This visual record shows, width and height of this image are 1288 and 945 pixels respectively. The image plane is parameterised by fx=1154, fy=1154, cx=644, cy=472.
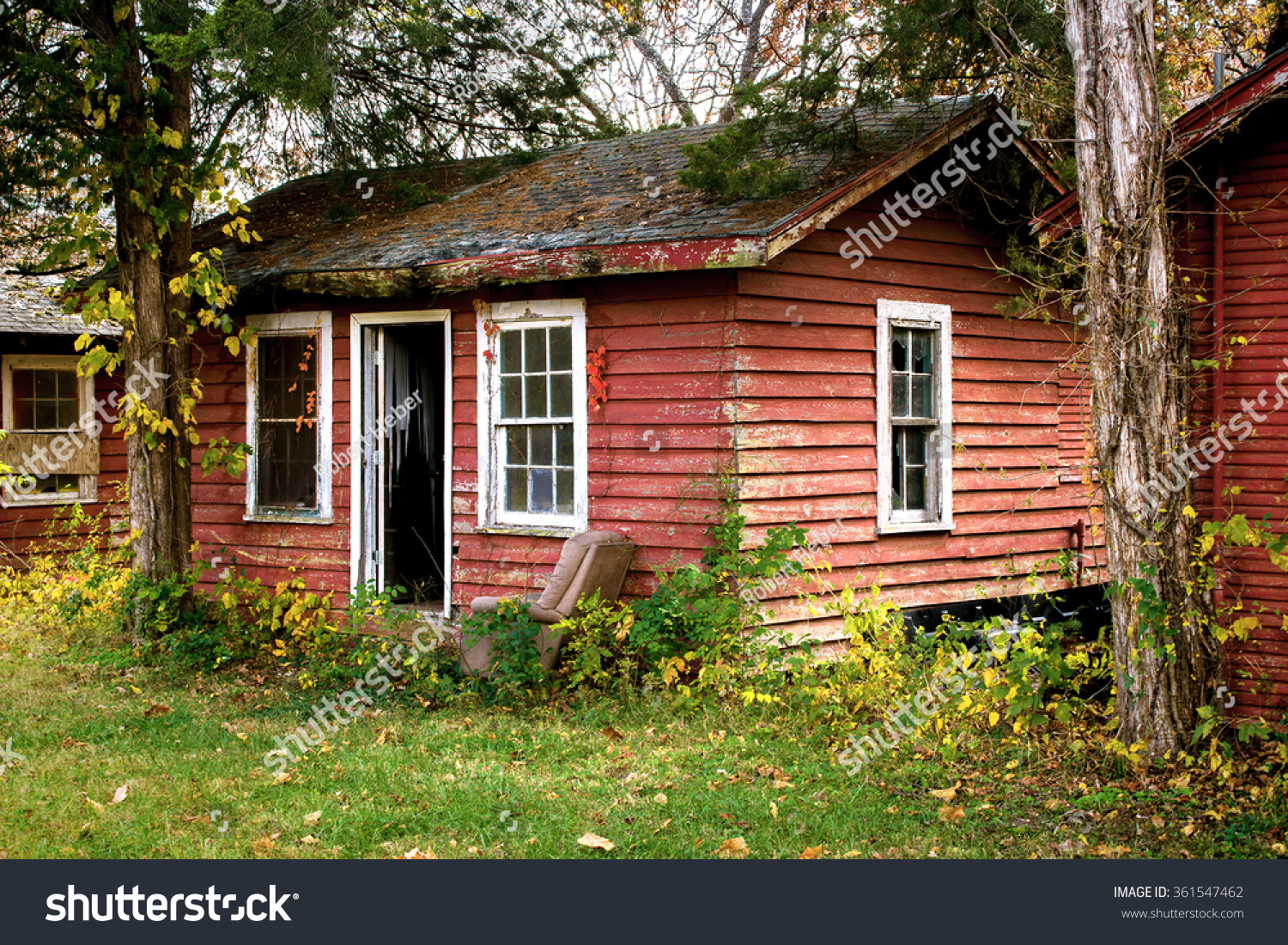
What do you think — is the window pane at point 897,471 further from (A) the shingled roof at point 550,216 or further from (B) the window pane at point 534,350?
(B) the window pane at point 534,350

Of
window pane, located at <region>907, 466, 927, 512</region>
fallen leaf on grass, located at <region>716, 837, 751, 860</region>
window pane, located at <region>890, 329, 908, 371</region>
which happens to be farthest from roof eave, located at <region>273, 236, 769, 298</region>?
fallen leaf on grass, located at <region>716, 837, 751, 860</region>

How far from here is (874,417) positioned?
366 inches

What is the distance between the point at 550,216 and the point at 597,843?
583 cm

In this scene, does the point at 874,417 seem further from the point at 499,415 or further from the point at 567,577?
the point at 499,415

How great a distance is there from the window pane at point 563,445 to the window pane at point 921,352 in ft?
9.83

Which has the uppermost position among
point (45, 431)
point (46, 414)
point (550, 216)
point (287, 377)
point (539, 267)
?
point (550, 216)

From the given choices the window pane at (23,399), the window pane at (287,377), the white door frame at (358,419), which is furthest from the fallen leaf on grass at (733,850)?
the window pane at (23,399)

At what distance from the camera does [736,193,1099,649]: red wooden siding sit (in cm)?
845

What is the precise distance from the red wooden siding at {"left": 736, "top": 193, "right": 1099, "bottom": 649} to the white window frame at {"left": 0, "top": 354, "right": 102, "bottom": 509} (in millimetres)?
10616

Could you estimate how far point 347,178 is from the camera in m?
12.3

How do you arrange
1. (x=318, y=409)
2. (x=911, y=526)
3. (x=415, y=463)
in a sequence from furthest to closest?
(x=415, y=463)
(x=318, y=409)
(x=911, y=526)

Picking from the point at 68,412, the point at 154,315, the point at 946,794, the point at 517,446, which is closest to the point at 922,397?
the point at 517,446

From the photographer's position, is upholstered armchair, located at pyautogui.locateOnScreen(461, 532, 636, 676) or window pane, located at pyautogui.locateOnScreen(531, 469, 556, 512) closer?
upholstered armchair, located at pyautogui.locateOnScreen(461, 532, 636, 676)

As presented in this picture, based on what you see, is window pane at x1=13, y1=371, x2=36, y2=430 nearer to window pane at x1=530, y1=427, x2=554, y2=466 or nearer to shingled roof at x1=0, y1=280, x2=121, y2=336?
shingled roof at x1=0, y1=280, x2=121, y2=336
